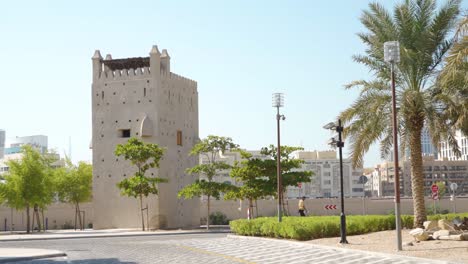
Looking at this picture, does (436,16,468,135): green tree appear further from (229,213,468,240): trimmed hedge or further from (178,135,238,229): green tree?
(178,135,238,229): green tree

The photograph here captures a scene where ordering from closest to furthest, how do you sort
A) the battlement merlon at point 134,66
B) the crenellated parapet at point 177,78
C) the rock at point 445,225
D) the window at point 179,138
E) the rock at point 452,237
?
the rock at point 452,237
the rock at point 445,225
the battlement merlon at point 134,66
the crenellated parapet at point 177,78
the window at point 179,138

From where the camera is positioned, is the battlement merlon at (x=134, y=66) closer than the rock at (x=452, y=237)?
No

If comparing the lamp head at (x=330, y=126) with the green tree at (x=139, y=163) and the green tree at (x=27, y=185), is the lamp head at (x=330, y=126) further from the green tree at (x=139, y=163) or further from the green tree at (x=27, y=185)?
the green tree at (x=27, y=185)

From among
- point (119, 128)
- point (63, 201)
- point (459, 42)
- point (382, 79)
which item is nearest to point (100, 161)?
point (119, 128)

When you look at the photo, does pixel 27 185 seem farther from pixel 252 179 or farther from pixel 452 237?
pixel 452 237

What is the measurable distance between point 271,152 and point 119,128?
1186 centimetres

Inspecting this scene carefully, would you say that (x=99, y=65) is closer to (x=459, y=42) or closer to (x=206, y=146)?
(x=206, y=146)

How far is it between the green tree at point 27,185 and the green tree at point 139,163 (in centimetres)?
751

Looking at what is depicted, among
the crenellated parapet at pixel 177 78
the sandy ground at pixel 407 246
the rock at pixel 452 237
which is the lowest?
the sandy ground at pixel 407 246

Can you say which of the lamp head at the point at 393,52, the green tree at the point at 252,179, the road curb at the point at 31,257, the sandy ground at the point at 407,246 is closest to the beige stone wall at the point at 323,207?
the green tree at the point at 252,179

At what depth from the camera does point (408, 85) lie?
3030 cm

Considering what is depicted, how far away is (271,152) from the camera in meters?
47.3

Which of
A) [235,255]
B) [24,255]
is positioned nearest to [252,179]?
[24,255]

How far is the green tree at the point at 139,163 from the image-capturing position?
47.8 meters
